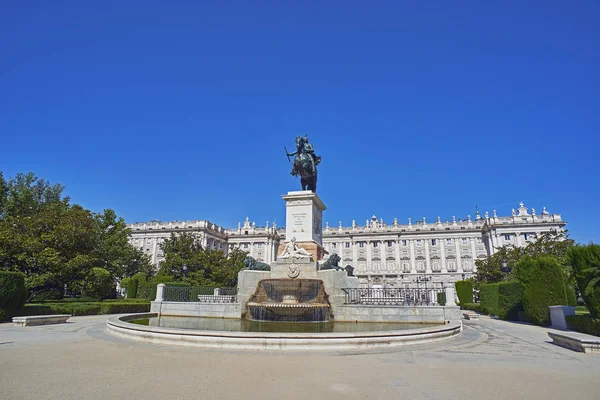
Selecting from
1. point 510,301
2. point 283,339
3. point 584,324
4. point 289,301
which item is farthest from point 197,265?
point 584,324

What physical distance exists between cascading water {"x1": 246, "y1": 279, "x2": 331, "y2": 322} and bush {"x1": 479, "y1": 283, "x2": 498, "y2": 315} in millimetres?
19075

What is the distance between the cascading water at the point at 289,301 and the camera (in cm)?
1559

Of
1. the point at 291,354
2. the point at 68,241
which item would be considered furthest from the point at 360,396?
the point at 68,241

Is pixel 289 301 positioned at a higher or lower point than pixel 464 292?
lower

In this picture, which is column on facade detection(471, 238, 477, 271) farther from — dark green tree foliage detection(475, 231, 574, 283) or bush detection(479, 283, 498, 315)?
bush detection(479, 283, 498, 315)

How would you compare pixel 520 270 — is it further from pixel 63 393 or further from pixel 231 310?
pixel 63 393

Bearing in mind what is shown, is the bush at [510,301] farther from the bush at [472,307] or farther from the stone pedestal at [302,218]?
the stone pedestal at [302,218]

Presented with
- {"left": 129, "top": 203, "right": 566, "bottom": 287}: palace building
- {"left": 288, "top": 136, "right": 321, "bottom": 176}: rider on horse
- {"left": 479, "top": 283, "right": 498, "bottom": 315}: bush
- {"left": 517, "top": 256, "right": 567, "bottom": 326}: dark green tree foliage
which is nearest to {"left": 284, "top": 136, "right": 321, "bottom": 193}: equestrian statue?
{"left": 288, "top": 136, "right": 321, "bottom": 176}: rider on horse

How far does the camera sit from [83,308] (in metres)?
24.1

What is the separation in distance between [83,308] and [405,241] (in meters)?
92.6

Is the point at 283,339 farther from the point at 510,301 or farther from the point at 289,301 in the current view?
the point at 510,301

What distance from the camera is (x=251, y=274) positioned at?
59.2 ft

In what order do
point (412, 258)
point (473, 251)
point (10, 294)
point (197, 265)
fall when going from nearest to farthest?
point (10, 294)
point (197, 265)
point (473, 251)
point (412, 258)

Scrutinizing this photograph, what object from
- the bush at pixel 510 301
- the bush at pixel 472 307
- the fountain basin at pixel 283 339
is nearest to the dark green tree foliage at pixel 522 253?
the bush at pixel 472 307
